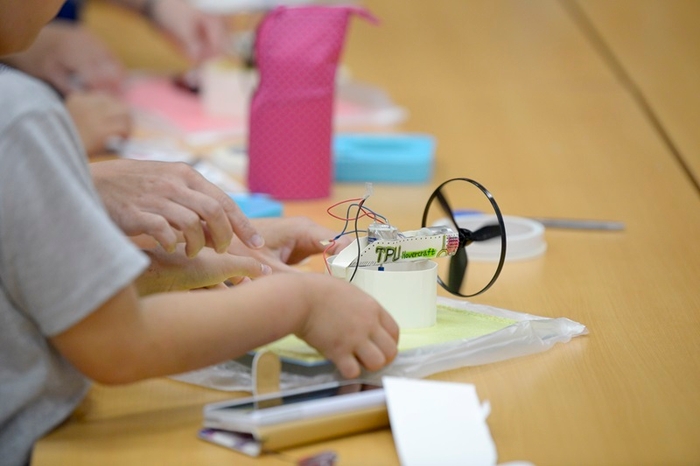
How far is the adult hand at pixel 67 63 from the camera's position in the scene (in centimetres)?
193

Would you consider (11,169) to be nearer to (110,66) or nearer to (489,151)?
(489,151)

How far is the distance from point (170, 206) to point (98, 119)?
80 centimetres

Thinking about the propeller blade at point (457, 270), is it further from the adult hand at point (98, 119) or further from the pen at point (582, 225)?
the adult hand at point (98, 119)

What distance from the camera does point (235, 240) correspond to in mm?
1148

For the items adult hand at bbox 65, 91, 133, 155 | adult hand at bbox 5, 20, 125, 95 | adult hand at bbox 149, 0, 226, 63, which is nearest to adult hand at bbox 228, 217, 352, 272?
adult hand at bbox 65, 91, 133, 155

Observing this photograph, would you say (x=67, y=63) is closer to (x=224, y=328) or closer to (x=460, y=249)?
(x=460, y=249)

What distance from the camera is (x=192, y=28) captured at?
2.21 meters

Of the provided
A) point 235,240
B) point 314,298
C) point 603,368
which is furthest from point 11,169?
point 603,368

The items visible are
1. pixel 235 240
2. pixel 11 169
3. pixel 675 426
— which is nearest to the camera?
pixel 11 169

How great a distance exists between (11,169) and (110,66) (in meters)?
1.30

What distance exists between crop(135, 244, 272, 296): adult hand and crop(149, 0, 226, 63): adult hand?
1172 millimetres

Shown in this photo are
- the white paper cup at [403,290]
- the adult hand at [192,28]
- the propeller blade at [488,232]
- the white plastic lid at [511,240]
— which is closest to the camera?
the white paper cup at [403,290]

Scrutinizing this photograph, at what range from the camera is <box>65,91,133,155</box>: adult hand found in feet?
5.57

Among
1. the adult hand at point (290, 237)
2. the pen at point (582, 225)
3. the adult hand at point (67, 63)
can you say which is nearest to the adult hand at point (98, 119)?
the adult hand at point (67, 63)
